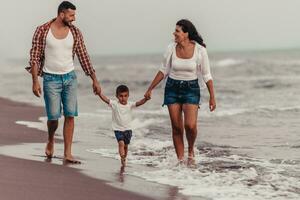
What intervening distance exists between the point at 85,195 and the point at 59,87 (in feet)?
7.36

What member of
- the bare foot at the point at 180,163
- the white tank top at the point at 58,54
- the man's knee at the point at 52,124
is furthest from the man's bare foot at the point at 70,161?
the bare foot at the point at 180,163

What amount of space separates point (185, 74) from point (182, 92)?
0.21 metres

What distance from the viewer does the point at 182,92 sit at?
7965mm

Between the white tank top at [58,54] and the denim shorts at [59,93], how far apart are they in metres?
0.07

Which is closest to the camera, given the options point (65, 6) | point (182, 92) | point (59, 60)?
point (65, 6)

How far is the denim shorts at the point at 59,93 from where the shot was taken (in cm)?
766

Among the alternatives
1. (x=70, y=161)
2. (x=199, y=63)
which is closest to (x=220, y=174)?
(x=199, y=63)

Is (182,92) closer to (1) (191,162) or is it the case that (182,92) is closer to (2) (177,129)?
(2) (177,129)

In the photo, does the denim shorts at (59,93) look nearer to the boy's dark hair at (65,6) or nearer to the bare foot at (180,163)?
the boy's dark hair at (65,6)

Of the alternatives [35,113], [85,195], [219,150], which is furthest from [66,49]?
[35,113]

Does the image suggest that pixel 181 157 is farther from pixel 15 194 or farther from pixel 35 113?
pixel 35 113

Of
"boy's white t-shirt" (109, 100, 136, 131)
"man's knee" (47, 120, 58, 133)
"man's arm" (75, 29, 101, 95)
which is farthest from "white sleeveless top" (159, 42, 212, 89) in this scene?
"man's knee" (47, 120, 58, 133)

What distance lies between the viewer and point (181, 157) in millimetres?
8148

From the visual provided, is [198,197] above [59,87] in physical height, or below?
below
